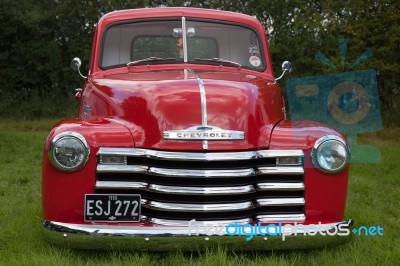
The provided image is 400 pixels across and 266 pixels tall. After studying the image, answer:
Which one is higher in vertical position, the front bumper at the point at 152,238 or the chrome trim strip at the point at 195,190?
the chrome trim strip at the point at 195,190

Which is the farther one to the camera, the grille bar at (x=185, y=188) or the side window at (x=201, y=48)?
the side window at (x=201, y=48)

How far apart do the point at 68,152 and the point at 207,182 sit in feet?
2.77

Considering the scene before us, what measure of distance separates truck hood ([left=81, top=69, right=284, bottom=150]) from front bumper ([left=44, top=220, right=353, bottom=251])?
52cm

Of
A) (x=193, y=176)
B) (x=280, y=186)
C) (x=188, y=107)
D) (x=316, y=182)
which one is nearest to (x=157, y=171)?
(x=193, y=176)

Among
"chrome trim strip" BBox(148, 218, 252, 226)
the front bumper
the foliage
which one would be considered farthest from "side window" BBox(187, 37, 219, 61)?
the foliage

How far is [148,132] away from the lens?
3.32 m

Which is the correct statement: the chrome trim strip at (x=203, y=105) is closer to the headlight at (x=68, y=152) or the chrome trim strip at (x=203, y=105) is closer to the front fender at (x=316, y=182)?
the front fender at (x=316, y=182)

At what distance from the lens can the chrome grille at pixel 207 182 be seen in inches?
123

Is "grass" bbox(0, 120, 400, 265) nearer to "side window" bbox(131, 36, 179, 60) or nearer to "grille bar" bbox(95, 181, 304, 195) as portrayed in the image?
"grille bar" bbox(95, 181, 304, 195)

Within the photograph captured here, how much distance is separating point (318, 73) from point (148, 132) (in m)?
12.3

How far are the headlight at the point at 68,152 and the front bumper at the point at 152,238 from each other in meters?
0.35

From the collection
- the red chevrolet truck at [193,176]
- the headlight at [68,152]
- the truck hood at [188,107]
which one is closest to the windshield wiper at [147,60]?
the truck hood at [188,107]

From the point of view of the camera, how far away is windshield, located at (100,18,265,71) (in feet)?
15.0

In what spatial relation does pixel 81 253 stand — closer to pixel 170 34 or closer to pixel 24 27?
pixel 170 34
